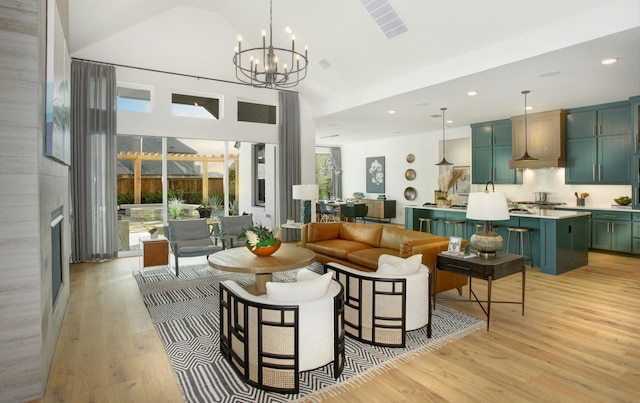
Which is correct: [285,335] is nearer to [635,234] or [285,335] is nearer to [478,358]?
[478,358]

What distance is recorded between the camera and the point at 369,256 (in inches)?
183

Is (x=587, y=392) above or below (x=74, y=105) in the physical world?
below

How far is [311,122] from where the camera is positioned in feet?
28.8

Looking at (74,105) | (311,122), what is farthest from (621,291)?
(74,105)

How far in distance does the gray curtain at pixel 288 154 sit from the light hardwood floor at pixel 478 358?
4.24 m

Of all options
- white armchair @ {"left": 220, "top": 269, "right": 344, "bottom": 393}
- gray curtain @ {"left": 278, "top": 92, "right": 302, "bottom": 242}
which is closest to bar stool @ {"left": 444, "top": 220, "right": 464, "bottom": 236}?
gray curtain @ {"left": 278, "top": 92, "right": 302, "bottom": 242}

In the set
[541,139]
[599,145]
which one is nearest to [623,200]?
[599,145]

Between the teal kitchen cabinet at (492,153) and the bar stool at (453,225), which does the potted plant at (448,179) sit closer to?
the teal kitchen cabinet at (492,153)

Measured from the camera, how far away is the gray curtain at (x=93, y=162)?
623cm

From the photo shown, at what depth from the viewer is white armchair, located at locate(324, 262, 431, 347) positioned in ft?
9.85

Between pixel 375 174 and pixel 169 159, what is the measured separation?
7373 mm

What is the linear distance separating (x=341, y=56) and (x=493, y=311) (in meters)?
4.70

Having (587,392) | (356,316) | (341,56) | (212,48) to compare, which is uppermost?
(212,48)

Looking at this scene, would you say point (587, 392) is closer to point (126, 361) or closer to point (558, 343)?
point (558, 343)
